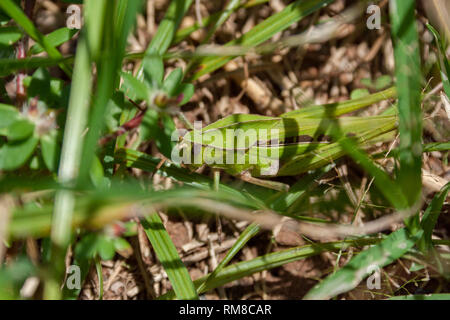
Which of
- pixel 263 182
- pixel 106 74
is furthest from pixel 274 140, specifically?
pixel 106 74

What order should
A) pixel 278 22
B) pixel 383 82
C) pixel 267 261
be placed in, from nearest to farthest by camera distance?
1. pixel 267 261
2. pixel 278 22
3. pixel 383 82

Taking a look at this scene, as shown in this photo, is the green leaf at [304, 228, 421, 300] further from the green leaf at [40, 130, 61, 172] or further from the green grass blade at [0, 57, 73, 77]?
the green grass blade at [0, 57, 73, 77]

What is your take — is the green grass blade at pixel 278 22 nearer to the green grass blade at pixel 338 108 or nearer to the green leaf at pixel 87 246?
the green grass blade at pixel 338 108

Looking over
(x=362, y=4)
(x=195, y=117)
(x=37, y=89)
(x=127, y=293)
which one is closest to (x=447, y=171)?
(x=362, y=4)

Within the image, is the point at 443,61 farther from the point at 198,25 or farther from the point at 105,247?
the point at 105,247

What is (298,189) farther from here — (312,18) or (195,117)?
(312,18)

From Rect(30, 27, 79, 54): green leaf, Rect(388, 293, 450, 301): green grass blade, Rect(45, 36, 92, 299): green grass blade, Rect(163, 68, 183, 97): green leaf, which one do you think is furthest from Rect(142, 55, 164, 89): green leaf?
Rect(388, 293, 450, 301): green grass blade


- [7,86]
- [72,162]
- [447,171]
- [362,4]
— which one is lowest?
[447,171]
